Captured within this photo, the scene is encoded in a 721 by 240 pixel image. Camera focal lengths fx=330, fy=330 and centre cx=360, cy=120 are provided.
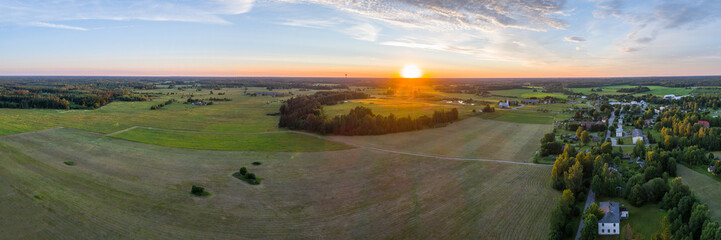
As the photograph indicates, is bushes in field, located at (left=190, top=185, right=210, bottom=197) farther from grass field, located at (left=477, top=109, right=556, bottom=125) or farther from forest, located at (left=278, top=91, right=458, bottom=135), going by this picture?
grass field, located at (left=477, top=109, right=556, bottom=125)

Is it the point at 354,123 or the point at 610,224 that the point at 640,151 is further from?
the point at 354,123

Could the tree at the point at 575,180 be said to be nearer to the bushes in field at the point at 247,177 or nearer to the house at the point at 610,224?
the house at the point at 610,224

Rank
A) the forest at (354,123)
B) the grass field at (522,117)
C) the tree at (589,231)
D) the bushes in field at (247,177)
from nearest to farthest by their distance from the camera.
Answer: the tree at (589,231) → the bushes in field at (247,177) → the forest at (354,123) → the grass field at (522,117)

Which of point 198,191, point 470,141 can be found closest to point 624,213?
point 470,141

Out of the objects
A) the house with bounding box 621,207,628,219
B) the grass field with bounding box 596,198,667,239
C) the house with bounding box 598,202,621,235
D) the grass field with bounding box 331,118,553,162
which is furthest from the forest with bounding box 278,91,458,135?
the house with bounding box 598,202,621,235

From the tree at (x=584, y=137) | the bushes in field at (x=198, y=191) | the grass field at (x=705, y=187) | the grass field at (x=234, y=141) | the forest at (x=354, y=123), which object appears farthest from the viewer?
the forest at (x=354, y=123)

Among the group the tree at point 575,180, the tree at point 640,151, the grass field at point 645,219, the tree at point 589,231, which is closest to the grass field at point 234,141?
the tree at point 575,180

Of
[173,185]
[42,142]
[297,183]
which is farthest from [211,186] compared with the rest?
[42,142]
